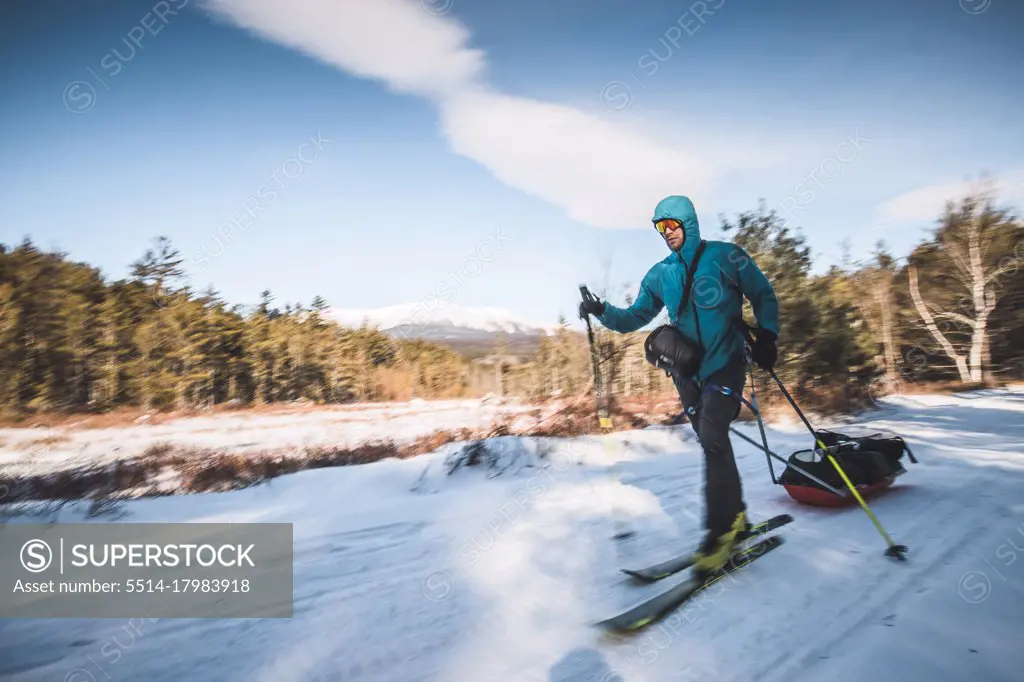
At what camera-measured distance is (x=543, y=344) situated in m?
44.1

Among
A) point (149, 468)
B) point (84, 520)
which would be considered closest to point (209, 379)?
point (149, 468)

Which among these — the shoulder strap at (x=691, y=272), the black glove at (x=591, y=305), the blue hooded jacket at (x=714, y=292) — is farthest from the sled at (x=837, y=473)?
the black glove at (x=591, y=305)

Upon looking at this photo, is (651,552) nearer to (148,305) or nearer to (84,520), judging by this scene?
(84,520)

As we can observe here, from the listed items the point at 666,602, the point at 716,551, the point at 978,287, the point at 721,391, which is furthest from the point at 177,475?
the point at 978,287

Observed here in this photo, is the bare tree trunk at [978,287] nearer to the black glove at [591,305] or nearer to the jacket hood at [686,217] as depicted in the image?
the jacket hood at [686,217]

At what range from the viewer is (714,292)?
2.83 metres

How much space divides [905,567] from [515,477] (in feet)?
12.3

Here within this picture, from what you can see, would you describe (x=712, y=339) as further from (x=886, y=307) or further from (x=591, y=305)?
(x=886, y=307)

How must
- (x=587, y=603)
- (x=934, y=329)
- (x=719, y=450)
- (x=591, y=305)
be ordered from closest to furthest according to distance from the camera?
(x=587, y=603) → (x=719, y=450) → (x=591, y=305) → (x=934, y=329)

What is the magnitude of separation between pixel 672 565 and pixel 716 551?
0.97 ft

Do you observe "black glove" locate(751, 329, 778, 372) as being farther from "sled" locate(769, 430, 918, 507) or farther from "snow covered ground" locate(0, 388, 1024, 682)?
"snow covered ground" locate(0, 388, 1024, 682)

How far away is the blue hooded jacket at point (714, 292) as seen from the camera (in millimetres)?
2834

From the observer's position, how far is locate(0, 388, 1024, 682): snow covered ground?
1.82m

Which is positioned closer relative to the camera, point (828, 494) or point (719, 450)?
point (719, 450)
